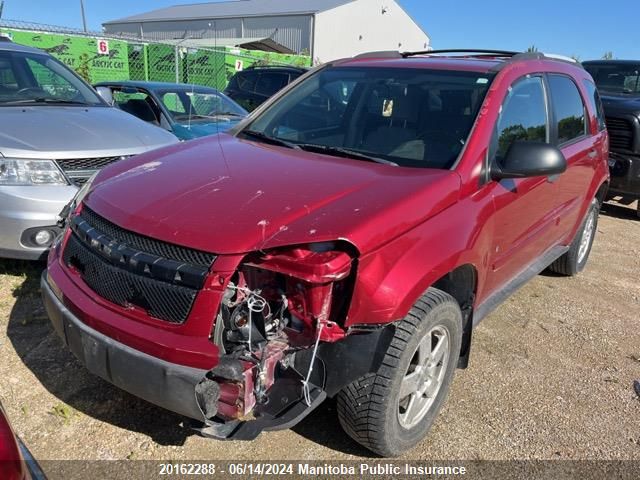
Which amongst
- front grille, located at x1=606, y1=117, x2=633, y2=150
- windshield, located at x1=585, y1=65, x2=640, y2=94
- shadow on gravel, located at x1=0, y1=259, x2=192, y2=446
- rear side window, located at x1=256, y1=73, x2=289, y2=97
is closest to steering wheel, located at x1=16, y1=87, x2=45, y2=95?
shadow on gravel, located at x1=0, y1=259, x2=192, y2=446

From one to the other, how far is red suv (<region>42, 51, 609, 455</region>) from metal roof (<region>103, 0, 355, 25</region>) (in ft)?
129

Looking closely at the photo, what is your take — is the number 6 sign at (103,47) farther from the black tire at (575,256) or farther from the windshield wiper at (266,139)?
the black tire at (575,256)

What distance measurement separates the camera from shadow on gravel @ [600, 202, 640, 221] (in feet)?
26.6

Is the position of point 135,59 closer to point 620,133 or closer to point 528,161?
point 620,133

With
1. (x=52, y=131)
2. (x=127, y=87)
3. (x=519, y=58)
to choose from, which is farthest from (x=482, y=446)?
(x=127, y=87)

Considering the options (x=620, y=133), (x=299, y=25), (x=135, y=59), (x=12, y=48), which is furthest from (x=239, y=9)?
(x=12, y=48)

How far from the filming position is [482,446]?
278 centimetres

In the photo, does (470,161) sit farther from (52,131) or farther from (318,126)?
(52,131)

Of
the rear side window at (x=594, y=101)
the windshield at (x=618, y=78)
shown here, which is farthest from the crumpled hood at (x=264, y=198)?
the windshield at (x=618, y=78)

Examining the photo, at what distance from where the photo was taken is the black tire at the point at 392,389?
7.56ft

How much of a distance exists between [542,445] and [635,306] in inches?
98.8

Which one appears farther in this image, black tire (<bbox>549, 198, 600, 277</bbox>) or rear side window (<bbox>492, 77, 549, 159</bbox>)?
black tire (<bbox>549, 198, 600, 277</bbox>)

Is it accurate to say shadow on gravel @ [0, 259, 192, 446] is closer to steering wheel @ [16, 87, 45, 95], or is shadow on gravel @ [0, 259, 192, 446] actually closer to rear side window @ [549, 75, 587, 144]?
steering wheel @ [16, 87, 45, 95]

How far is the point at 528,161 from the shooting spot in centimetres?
281
